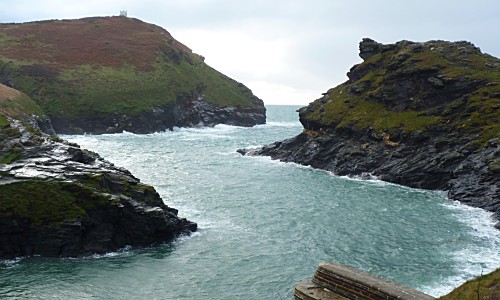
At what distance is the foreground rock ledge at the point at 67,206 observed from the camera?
37.2 m

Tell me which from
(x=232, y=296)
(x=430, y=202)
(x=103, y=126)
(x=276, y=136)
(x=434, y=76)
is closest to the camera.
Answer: (x=232, y=296)

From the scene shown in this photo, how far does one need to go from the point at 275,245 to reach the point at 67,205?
1883 cm

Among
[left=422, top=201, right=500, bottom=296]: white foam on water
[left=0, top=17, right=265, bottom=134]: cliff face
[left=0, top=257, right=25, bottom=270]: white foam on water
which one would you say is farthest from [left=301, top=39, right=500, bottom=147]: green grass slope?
[left=0, top=257, right=25, bottom=270]: white foam on water

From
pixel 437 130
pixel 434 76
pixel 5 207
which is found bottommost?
pixel 5 207

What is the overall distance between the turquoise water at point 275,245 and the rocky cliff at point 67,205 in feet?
5.72

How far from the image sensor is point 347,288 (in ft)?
74.8

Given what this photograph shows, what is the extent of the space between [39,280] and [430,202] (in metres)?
47.5

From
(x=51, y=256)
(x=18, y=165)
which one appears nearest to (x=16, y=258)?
(x=51, y=256)

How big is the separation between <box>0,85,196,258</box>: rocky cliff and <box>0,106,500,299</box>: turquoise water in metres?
1.74

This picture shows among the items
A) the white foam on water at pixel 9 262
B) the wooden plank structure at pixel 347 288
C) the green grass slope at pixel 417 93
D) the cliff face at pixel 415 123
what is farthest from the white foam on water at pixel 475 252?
the white foam on water at pixel 9 262

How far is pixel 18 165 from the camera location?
41.9 meters

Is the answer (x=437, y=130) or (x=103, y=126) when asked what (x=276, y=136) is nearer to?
(x=103, y=126)

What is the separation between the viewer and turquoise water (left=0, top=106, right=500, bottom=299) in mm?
32219

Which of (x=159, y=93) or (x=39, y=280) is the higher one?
(x=159, y=93)
